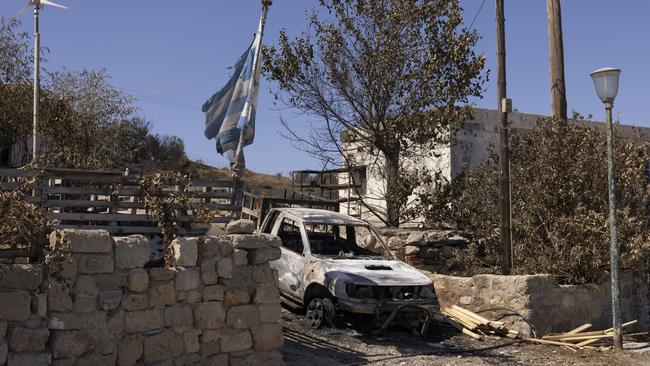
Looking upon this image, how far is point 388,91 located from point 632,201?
5.65 metres

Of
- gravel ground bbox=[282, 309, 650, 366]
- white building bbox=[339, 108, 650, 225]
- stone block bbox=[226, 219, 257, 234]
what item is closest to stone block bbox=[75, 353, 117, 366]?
stone block bbox=[226, 219, 257, 234]

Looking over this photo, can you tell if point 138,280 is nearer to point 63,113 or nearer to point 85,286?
point 85,286

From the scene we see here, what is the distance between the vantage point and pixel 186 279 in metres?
7.40

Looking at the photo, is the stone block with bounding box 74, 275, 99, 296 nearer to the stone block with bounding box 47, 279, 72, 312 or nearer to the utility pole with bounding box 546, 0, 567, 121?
the stone block with bounding box 47, 279, 72, 312

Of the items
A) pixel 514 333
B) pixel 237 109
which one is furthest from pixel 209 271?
pixel 514 333

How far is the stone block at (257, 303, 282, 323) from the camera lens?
25.9 feet

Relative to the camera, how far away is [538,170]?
1266 centimetres

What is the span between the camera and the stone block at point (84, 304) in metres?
6.55

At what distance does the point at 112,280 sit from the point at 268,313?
193 centimetres

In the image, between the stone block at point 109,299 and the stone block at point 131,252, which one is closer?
the stone block at point 109,299

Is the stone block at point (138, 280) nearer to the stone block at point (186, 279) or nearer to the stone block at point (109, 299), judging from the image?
the stone block at point (109, 299)

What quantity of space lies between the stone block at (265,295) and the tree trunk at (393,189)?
807cm

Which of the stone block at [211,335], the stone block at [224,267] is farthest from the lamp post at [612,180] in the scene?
the stone block at [211,335]

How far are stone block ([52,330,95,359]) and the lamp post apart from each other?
736cm
